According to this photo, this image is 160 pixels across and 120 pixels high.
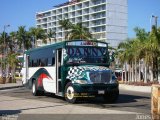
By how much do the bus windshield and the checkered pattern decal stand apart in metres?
0.53

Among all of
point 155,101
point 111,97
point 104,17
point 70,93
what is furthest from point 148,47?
point 104,17

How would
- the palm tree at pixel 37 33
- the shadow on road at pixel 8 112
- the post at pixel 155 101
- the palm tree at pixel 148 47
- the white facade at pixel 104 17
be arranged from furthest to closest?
the white facade at pixel 104 17 < the palm tree at pixel 37 33 < the palm tree at pixel 148 47 < the shadow on road at pixel 8 112 < the post at pixel 155 101

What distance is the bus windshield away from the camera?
18.7 metres

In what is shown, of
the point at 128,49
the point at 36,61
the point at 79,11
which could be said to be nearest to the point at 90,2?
the point at 79,11

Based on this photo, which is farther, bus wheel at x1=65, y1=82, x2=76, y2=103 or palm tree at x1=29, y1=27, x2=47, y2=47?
palm tree at x1=29, y1=27, x2=47, y2=47

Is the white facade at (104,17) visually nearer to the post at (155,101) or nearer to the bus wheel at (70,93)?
the bus wheel at (70,93)

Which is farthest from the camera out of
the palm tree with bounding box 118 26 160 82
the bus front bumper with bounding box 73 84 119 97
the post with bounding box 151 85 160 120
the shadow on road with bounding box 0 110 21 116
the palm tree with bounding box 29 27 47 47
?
the palm tree with bounding box 29 27 47 47

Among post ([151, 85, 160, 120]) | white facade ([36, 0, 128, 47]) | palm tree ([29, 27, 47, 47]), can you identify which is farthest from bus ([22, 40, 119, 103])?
white facade ([36, 0, 128, 47])

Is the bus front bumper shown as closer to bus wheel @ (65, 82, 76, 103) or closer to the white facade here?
bus wheel @ (65, 82, 76, 103)

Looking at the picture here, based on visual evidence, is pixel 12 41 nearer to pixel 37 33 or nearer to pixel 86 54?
pixel 37 33

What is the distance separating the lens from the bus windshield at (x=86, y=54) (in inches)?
736

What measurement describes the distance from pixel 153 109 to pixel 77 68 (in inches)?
324

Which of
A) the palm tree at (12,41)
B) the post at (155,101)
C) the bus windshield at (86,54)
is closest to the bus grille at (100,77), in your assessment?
the bus windshield at (86,54)

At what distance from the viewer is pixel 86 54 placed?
62.3 ft
